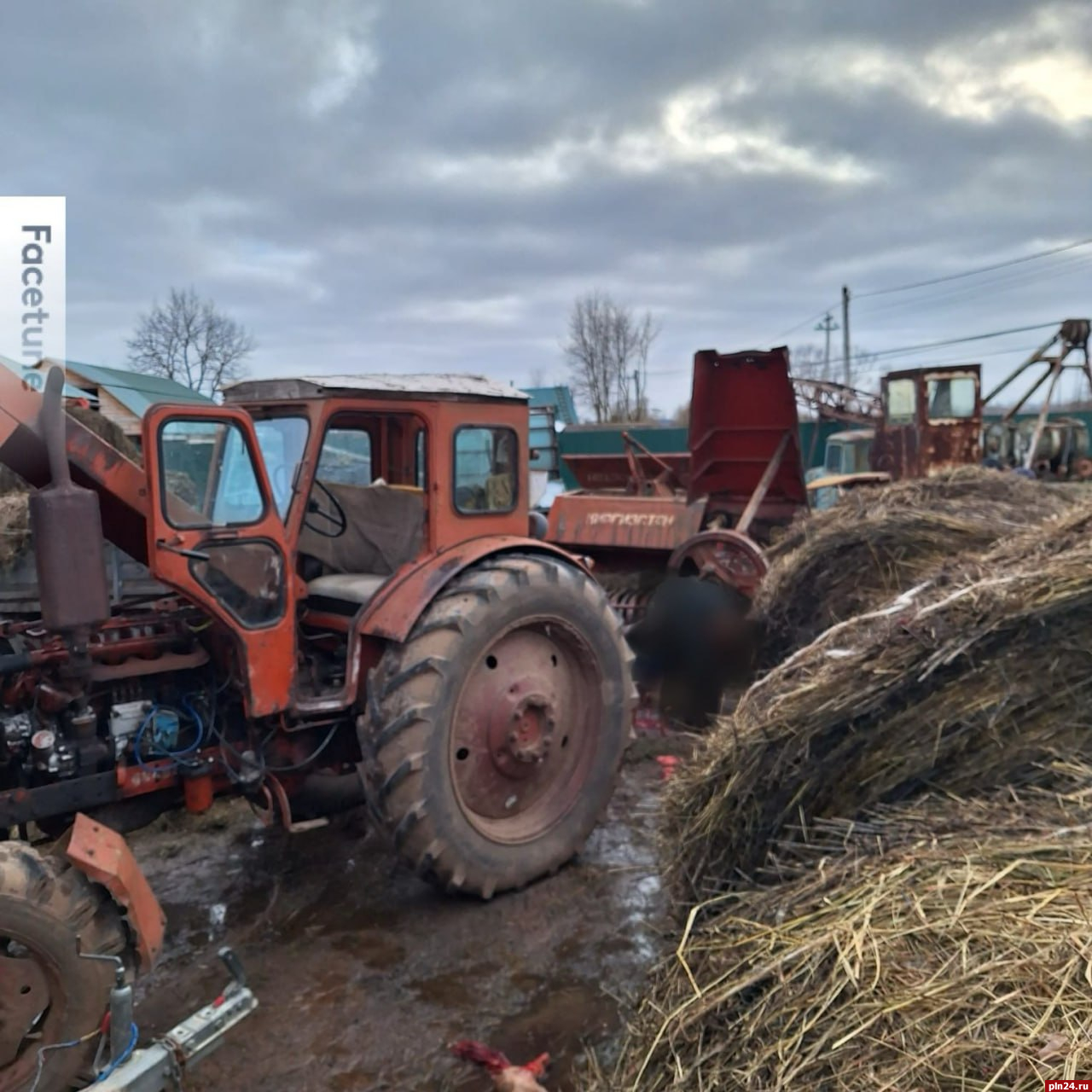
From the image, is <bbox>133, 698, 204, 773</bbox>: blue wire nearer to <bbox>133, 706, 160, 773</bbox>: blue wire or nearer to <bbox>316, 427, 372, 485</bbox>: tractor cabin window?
<bbox>133, 706, 160, 773</bbox>: blue wire

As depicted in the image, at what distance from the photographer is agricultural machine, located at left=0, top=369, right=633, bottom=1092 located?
2.90 metres

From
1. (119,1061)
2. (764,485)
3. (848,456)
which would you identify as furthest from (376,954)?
(848,456)

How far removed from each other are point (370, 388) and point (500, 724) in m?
1.56

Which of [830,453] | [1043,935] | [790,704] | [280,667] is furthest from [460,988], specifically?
[830,453]

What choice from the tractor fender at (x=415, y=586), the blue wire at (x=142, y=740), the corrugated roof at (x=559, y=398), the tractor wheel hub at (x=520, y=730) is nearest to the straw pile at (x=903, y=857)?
the tractor wheel hub at (x=520, y=730)

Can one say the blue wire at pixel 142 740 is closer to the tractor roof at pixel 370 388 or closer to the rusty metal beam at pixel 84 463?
the rusty metal beam at pixel 84 463

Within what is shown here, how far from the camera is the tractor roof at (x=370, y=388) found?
3.88 meters

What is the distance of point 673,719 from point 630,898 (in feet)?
8.92

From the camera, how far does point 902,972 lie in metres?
1.88

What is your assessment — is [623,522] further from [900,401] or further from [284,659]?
[284,659]

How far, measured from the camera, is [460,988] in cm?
353

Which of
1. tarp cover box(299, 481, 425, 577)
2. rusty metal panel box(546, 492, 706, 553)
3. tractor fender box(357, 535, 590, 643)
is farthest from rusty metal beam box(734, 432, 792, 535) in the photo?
tarp cover box(299, 481, 425, 577)

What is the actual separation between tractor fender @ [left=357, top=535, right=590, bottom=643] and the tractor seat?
0.47 ft

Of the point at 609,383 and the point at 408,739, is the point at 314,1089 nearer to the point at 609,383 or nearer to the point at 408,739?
the point at 408,739
